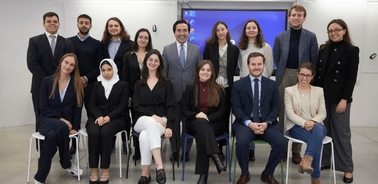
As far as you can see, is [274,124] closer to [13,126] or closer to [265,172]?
[265,172]

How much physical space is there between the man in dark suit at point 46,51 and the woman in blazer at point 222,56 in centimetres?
168

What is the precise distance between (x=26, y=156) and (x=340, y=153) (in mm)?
3682

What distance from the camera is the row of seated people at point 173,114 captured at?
2992mm

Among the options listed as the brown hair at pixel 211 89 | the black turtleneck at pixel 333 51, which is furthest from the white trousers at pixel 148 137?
the black turtleneck at pixel 333 51

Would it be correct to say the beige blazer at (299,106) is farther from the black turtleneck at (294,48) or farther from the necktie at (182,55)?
the necktie at (182,55)

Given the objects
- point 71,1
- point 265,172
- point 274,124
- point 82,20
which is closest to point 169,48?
point 82,20

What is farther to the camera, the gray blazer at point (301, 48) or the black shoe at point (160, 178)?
the gray blazer at point (301, 48)

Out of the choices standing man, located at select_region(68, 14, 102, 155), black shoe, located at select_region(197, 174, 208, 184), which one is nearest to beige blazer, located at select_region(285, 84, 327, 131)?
black shoe, located at select_region(197, 174, 208, 184)

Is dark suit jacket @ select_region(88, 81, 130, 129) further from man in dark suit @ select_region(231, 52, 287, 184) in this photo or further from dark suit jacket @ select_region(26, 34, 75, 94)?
man in dark suit @ select_region(231, 52, 287, 184)

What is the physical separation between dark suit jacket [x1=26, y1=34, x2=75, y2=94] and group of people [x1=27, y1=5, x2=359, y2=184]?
0.5 inches

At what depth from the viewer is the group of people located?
9.98 ft

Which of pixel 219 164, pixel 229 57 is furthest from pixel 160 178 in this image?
pixel 229 57

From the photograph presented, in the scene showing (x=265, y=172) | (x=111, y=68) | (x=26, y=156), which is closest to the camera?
(x=265, y=172)

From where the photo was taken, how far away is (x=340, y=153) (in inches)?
130
